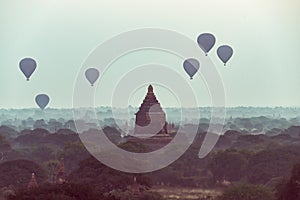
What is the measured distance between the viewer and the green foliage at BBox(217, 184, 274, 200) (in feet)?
139

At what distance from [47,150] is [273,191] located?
138ft

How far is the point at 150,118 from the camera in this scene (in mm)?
74188

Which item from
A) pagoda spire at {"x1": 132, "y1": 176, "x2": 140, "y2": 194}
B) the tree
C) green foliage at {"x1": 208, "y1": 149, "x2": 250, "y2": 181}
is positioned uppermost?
green foliage at {"x1": 208, "y1": 149, "x2": 250, "y2": 181}

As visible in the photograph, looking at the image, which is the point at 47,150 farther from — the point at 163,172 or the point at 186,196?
the point at 186,196

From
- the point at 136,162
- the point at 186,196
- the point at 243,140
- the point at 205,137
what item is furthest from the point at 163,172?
the point at 205,137

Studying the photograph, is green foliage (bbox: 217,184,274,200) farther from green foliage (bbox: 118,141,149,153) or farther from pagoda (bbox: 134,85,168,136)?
pagoda (bbox: 134,85,168,136)

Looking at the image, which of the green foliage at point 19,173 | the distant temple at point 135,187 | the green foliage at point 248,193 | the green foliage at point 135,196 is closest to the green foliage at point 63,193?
the green foliage at point 135,196

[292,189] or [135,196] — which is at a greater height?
[135,196]

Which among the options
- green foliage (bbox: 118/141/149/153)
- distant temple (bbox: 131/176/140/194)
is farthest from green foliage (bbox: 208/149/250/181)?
distant temple (bbox: 131/176/140/194)

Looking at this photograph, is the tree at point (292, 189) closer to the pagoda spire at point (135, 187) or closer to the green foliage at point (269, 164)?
the pagoda spire at point (135, 187)

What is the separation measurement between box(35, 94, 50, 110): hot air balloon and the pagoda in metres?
63.3

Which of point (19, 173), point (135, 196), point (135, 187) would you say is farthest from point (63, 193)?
point (19, 173)

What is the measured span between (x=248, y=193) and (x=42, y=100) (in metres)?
99.7

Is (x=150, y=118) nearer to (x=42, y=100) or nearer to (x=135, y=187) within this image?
(x=135, y=187)
